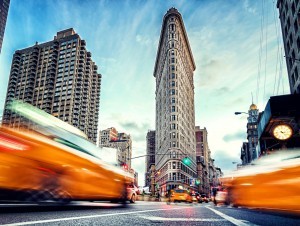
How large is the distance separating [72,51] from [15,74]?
3215 cm

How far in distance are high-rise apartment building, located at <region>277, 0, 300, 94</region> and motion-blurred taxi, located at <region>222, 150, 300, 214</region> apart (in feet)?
85.0

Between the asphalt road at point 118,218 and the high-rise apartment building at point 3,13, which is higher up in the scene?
the high-rise apartment building at point 3,13

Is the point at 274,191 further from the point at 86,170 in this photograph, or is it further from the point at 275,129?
the point at 275,129

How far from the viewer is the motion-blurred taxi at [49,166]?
474 cm

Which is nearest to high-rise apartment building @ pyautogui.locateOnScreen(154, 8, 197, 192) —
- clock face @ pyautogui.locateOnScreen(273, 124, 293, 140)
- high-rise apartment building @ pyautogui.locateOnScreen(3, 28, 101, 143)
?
high-rise apartment building @ pyautogui.locateOnScreen(3, 28, 101, 143)

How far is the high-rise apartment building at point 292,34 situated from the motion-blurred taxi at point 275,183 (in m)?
25.9

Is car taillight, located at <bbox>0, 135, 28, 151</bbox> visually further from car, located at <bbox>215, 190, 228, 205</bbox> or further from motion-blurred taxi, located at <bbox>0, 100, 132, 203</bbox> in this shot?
car, located at <bbox>215, 190, 228, 205</bbox>

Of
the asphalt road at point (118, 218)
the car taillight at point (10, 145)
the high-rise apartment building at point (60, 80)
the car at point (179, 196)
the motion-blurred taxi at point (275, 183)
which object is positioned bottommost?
the car at point (179, 196)

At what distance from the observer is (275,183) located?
5523mm

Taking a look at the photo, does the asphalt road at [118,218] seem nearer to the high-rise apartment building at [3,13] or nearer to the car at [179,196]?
the car at [179,196]

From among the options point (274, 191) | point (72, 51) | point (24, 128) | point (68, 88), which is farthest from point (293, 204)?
point (72, 51)

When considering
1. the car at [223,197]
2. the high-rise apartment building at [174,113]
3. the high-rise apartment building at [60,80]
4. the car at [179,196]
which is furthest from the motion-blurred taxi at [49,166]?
the high-rise apartment building at [60,80]

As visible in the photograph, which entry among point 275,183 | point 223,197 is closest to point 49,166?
point 275,183

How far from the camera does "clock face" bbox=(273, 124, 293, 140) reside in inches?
587
